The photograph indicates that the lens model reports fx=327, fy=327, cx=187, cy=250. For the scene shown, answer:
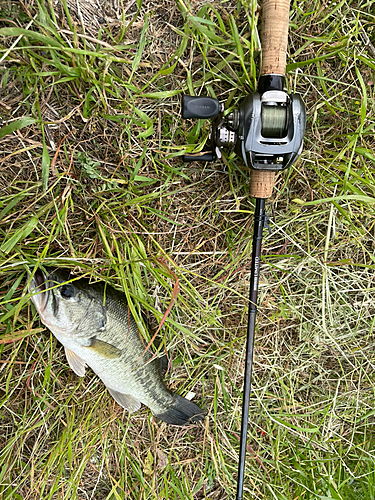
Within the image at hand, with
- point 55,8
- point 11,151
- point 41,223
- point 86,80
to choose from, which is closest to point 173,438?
point 41,223

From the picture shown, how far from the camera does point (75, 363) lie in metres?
1.70

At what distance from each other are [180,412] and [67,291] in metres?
0.94

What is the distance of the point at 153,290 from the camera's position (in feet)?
5.81

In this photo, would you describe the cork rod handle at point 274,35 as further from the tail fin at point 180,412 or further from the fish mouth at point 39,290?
the tail fin at point 180,412

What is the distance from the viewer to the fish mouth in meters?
1.53

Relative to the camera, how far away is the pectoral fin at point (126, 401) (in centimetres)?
179

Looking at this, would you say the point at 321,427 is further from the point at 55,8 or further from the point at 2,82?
the point at 55,8

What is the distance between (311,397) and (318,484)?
1.59 ft

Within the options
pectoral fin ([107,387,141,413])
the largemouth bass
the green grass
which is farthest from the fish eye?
pectoral fin ([107,387,141,413])

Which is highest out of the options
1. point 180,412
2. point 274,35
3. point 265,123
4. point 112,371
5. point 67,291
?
point 274,35

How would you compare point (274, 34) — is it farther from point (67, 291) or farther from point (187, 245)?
point (67, 291)

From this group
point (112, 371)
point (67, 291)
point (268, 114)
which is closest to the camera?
point (268, 114)

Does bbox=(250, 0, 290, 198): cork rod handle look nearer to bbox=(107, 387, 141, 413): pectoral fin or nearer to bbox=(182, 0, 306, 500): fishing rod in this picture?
bbox=(182, 0, 306, 500): fishing rod

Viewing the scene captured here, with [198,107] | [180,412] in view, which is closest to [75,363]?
[180,412]
